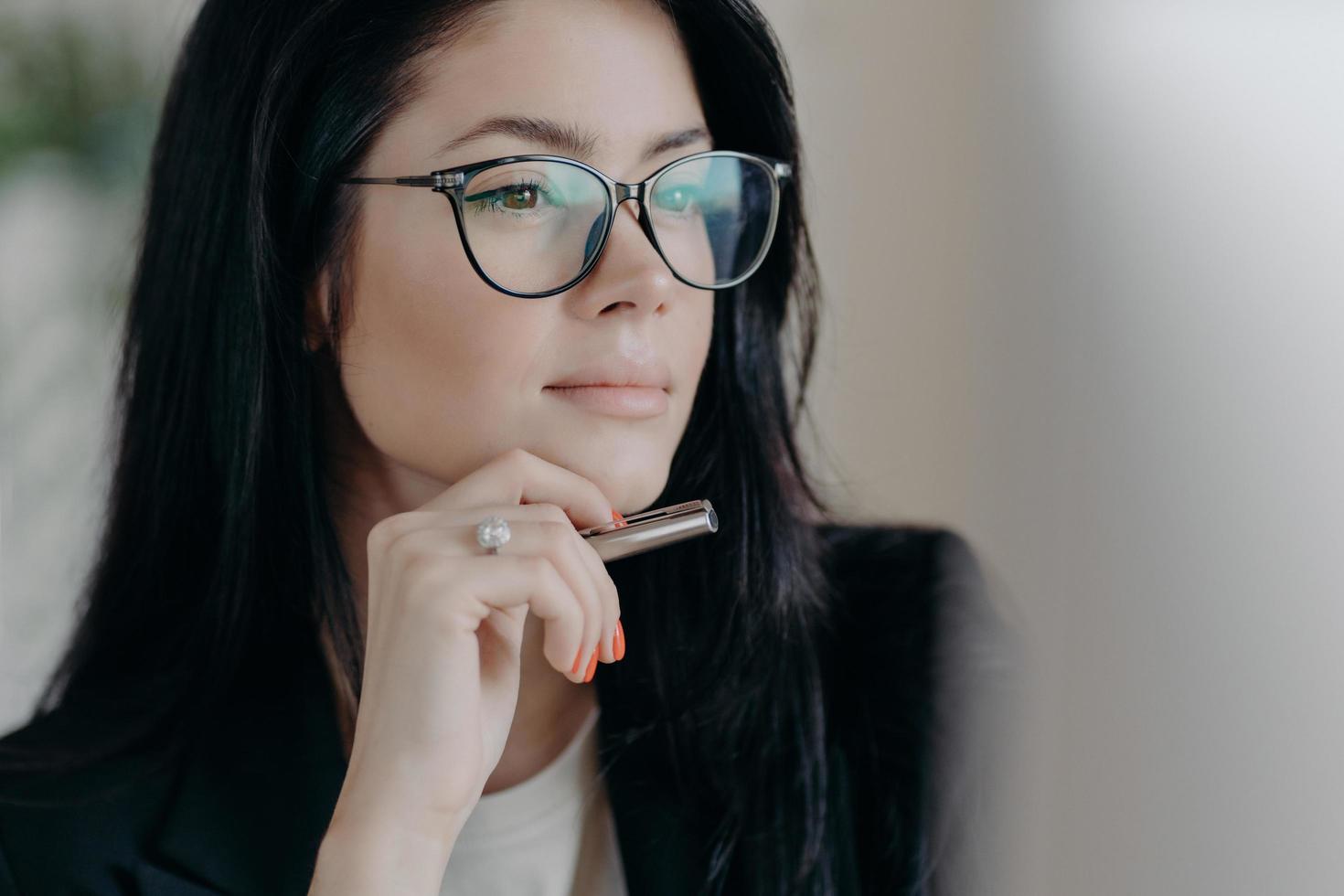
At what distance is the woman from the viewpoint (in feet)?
2.95

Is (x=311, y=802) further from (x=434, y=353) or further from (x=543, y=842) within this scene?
(x=434, y=353)

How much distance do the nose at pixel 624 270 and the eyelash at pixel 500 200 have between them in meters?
0.06

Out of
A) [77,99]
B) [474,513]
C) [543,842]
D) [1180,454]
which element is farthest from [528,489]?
[77,99]

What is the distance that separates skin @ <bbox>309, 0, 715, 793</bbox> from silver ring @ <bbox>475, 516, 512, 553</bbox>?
11 centimetres

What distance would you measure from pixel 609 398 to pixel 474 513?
0.15m

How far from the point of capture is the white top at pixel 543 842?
105cm

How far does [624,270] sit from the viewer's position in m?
0.92

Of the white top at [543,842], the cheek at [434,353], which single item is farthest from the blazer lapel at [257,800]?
the cheek at [434,353]

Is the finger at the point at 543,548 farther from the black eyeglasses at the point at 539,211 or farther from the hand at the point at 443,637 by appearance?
the black eyeglasses at the point at 539,211

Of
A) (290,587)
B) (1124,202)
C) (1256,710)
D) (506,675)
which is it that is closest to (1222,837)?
(1256,710)

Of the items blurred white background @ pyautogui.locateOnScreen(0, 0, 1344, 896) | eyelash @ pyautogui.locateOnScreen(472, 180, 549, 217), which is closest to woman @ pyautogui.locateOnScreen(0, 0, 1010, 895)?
eyelash @ pyautogui.locateOnScreen(472, 180, 549, 217)

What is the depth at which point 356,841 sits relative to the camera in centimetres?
84

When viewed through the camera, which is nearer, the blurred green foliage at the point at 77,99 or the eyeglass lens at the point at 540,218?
the eyeglass lens at the point at 540,218

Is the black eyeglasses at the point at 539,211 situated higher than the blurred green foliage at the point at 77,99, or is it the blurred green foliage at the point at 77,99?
the blurred green foliage at the point at 77,99
